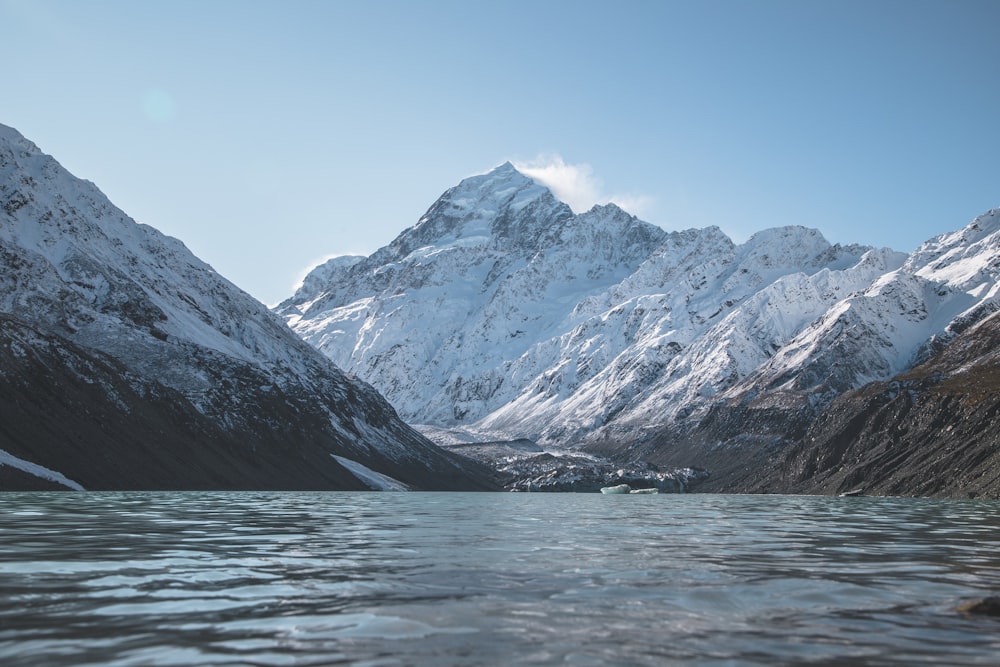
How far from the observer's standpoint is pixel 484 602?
2473 centimetres

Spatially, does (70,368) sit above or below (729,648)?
above

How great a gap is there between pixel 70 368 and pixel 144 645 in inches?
7851

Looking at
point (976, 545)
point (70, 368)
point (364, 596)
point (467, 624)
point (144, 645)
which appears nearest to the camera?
point (144, 645)

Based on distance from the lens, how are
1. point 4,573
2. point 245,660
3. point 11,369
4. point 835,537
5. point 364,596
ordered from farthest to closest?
point 11,369 → point 835,537 → point 4,573 → point 364,596 → point 245,660

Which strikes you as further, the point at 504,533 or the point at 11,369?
the point at 11,369

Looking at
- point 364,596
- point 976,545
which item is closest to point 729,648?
point 364,596

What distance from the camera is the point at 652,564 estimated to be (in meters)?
35.5

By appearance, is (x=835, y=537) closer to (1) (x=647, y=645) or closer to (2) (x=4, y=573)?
(1) (x=647, y=645)

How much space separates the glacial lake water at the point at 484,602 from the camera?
1844cm

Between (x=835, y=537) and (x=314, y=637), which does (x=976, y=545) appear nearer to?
(x=835, y=537)

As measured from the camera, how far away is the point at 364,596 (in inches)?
1022

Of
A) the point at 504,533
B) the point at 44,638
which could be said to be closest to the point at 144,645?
the point at 44,638

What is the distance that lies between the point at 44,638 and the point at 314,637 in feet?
19.1

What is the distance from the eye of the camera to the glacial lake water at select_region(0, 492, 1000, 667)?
1844 cm
